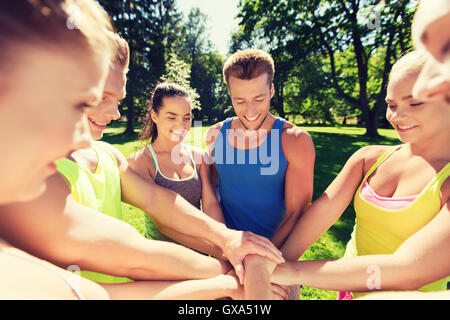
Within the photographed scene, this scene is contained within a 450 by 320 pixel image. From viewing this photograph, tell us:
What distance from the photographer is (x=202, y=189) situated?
2268mm

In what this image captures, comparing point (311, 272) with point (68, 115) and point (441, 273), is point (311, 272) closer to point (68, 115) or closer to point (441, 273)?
point (441, 273)

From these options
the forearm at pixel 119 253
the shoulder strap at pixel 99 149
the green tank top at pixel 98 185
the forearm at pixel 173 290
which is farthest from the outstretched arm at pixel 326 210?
the shoulder strap at pixel 99 149

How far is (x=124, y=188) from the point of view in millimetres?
1511

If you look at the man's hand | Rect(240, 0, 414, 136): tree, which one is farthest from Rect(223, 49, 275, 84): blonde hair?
Rect(240, 0, 414, 136): tree

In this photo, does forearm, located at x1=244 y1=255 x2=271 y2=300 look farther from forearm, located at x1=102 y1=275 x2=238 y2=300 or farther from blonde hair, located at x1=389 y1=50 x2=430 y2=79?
blonde hair, located at x1=389 y1=50 x2=430 y2=79

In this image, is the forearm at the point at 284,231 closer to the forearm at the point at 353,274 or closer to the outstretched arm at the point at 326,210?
the outstretched arm at the point at 326,210

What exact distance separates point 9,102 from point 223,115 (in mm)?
Answer: 34126

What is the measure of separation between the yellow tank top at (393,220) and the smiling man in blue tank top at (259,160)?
0.45m

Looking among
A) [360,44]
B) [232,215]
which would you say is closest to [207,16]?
[360,44]

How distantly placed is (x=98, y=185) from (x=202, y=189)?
1.15 meters

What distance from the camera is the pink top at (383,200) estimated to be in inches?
49.3

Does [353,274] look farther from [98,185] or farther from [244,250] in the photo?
[98,185]

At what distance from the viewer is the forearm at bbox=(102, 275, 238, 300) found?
102cm

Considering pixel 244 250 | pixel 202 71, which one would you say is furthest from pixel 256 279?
pixel 202 71
